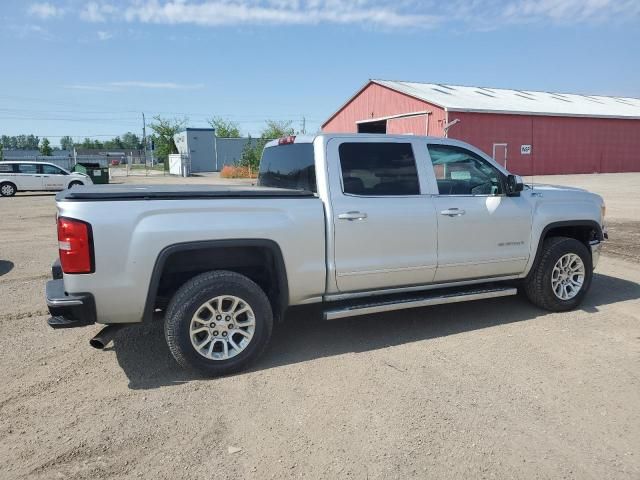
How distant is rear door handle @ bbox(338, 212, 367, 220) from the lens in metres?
4.23

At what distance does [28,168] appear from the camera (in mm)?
22859

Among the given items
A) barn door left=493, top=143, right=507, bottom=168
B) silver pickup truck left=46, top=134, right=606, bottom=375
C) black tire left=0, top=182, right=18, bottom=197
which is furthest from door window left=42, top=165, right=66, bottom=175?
barn door left=493, top=143, right=507, bottom=168

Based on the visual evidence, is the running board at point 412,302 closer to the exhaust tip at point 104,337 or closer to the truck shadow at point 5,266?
the exhaust tip at point 104,337

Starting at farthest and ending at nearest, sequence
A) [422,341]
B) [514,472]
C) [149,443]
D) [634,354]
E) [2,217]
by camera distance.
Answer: [2,217], [422,341], [634,354], [149,443], [514,472]

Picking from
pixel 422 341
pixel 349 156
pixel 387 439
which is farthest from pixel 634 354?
pixel 349 156

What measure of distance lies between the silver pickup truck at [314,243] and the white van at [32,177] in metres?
20.4

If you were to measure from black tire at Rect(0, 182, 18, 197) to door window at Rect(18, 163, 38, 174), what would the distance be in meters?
0.77

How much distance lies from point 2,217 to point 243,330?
13327 millimetres

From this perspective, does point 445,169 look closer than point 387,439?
No

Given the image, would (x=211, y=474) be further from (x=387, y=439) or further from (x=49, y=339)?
(x=49, y=339)

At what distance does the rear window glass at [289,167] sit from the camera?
4.55 meters

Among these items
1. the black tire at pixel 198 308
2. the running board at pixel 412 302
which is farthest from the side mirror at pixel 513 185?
the black tire at pixel 198 308

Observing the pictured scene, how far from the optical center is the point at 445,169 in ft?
16.1

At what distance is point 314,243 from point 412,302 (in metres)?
1.14
